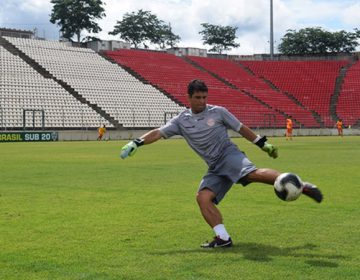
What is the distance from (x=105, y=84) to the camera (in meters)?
58.8

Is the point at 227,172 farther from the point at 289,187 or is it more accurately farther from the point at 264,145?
the point at 289,187

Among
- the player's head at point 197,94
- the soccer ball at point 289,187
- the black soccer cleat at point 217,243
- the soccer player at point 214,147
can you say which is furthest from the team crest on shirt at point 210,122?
the black soccer cleat at point 217,243

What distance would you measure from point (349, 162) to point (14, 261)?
16315 mm

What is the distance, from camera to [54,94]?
171ft

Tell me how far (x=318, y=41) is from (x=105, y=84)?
2129 inches

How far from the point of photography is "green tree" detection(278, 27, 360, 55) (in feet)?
330

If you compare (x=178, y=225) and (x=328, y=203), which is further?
(x=328, y=203)

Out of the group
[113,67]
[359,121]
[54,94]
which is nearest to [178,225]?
[54,94]

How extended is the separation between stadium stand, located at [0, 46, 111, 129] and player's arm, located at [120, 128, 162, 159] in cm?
4032

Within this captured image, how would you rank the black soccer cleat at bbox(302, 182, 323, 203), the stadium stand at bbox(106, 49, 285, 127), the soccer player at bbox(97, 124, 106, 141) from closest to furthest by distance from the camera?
the black soccer cleat at bbox(302, 182, 323, 203) → the soccer player at bbox(97, 124, 106, 141) → the stadium stand at bbox(106, 49, 285, 127)

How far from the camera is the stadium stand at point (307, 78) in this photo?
234ft

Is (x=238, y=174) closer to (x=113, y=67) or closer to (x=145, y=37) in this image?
(x=113, y=67)


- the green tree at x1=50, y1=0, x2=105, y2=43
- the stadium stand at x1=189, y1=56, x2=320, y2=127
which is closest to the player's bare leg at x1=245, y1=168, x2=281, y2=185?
the stadium stand at x1=189, y1=56, x2=320, y2=127

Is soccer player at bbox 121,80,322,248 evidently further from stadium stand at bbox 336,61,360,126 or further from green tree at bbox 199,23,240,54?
green tree at bbox 199,23,240,54
